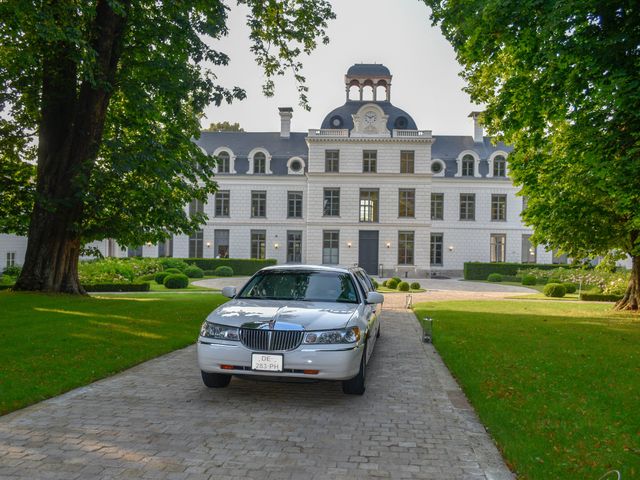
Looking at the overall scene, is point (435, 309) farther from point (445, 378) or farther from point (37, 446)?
point (37, 446)

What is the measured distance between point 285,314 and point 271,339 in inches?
18.5

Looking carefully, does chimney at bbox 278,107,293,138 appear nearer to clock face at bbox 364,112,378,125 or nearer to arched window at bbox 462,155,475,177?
clock face at bbox 364,112,378,125

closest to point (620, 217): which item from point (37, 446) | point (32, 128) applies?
point (37, 446)

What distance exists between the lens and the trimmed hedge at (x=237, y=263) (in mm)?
40344

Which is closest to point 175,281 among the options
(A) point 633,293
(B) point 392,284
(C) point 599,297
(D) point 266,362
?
(B) point 392,284

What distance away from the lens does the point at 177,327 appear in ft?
39.0

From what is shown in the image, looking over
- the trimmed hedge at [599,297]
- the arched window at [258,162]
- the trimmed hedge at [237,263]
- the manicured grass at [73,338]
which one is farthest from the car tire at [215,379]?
the arched window at [258,162]

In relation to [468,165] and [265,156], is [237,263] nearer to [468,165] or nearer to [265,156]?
[265,156]

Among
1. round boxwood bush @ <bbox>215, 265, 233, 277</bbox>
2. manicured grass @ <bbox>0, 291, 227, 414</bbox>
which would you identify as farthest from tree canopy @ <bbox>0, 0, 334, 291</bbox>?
round boxwood bush @ <bbox>215, 265, 233, 277</bbox>

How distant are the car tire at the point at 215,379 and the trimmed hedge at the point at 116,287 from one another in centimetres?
1905

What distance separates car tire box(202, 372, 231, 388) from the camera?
6.59 metres

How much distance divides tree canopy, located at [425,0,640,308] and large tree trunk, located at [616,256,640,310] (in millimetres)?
3265

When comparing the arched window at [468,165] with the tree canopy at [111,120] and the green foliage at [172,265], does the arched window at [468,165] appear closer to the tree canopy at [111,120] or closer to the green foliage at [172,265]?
the green foliage at [172,265]

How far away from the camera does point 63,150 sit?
16172 mm
